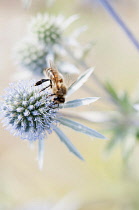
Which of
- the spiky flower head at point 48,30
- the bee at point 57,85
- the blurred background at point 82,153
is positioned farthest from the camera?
the blurred background at point 82,153

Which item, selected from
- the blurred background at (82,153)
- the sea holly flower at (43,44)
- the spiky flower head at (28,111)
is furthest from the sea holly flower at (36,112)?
the blurred background at (82,153)

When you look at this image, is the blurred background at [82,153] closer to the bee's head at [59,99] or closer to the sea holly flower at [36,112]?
the sea holly flower at [36,112]

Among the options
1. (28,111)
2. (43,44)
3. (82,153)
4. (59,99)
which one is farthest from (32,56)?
(82,153)

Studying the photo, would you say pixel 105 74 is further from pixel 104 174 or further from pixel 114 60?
pixel 104 174

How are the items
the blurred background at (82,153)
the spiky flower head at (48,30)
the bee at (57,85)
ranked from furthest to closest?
1. the blurred background at (82,153)
2. the spiky flower head at (48,30)
3. the bee at (57,85)

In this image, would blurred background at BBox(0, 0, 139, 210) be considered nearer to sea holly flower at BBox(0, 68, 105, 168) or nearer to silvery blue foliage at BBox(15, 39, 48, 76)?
silvery blue foliage at BBox(15, 39, 48, 76)

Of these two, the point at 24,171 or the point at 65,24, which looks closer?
the point at 65,24

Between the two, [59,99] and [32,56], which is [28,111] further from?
[32,56]

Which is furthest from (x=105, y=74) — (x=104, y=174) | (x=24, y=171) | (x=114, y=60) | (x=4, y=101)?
(x=4, y=101)
